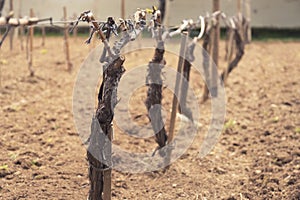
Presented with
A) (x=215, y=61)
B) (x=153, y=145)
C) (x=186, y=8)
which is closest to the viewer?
(x=153, y=145)

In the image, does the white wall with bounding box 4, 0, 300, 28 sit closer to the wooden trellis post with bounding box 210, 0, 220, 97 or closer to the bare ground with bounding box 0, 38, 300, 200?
the bare ground with bounding box 0, 38, 300, 200

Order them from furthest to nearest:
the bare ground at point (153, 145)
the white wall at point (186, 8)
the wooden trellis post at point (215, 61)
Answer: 1. the white wall at point (186, 8)
2. the wooden trellis post at point (215, 61)
3. the bare ground at point (153, 145)

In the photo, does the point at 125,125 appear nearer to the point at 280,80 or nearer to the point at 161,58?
the point at 161,58

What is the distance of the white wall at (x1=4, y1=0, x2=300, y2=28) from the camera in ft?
35.7

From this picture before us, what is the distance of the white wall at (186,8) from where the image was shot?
35.7ft

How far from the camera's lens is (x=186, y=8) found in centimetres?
1127

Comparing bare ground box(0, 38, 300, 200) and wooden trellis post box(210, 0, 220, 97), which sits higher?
wooden trellis post box(210, 0, 220, 97)

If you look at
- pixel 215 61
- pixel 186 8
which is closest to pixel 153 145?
pixel 215 61

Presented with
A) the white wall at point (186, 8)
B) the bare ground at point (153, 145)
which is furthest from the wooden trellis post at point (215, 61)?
the white wall at point (186, 8)

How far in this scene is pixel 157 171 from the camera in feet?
13.0

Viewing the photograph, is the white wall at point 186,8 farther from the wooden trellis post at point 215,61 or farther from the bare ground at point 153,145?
the wooden trellis post at point 215,61

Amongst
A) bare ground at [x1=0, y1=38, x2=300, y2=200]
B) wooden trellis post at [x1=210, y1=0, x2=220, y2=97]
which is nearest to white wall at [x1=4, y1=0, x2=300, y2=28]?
bare ground at [x1=0, y1=38, x2=300, y2=200]

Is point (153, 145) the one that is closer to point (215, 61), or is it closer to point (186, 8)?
point (215, 61)

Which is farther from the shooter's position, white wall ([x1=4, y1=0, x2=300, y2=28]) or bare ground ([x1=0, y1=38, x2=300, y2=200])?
white wall ([x1=4, y1=0, x2=300, y2=28])
